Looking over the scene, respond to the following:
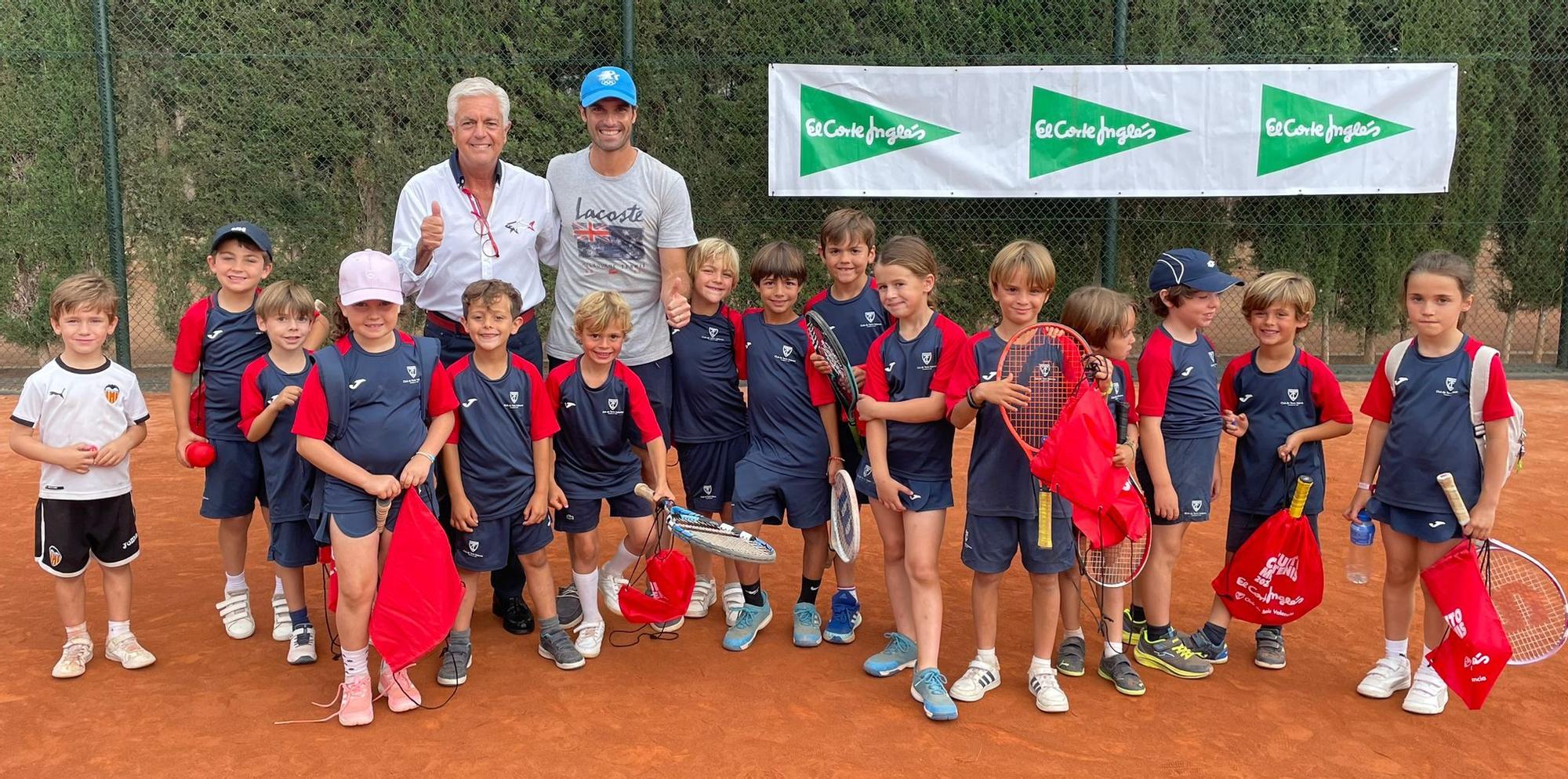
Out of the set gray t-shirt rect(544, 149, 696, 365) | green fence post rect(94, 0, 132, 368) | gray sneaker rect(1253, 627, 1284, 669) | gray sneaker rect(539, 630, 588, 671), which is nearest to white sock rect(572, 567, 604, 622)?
gray sneaker rect(539, 630, 588, 671)

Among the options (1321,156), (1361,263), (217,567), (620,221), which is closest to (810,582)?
(620,221)

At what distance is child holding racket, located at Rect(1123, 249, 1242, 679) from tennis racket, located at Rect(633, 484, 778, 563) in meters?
1.27

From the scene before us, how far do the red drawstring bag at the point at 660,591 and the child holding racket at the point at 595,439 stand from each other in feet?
0.19

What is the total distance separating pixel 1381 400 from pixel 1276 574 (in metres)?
0.66

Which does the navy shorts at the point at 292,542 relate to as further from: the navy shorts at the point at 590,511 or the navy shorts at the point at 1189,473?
the navy shorts at the point at 1189,473

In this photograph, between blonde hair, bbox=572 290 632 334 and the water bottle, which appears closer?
the water bottle

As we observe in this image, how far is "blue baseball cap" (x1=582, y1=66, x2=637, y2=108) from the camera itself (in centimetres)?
395

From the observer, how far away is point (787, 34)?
8539 mm

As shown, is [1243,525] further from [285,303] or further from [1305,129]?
[1305,129]

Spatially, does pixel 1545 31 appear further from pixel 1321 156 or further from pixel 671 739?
pixel 671 739

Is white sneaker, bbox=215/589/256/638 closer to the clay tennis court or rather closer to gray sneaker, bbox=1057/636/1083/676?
the clay tennis court

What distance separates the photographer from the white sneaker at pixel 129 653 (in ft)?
12.1

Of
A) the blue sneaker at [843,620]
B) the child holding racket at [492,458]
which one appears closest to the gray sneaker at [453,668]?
the child holding racket at [492,458]

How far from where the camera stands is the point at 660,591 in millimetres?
3781
